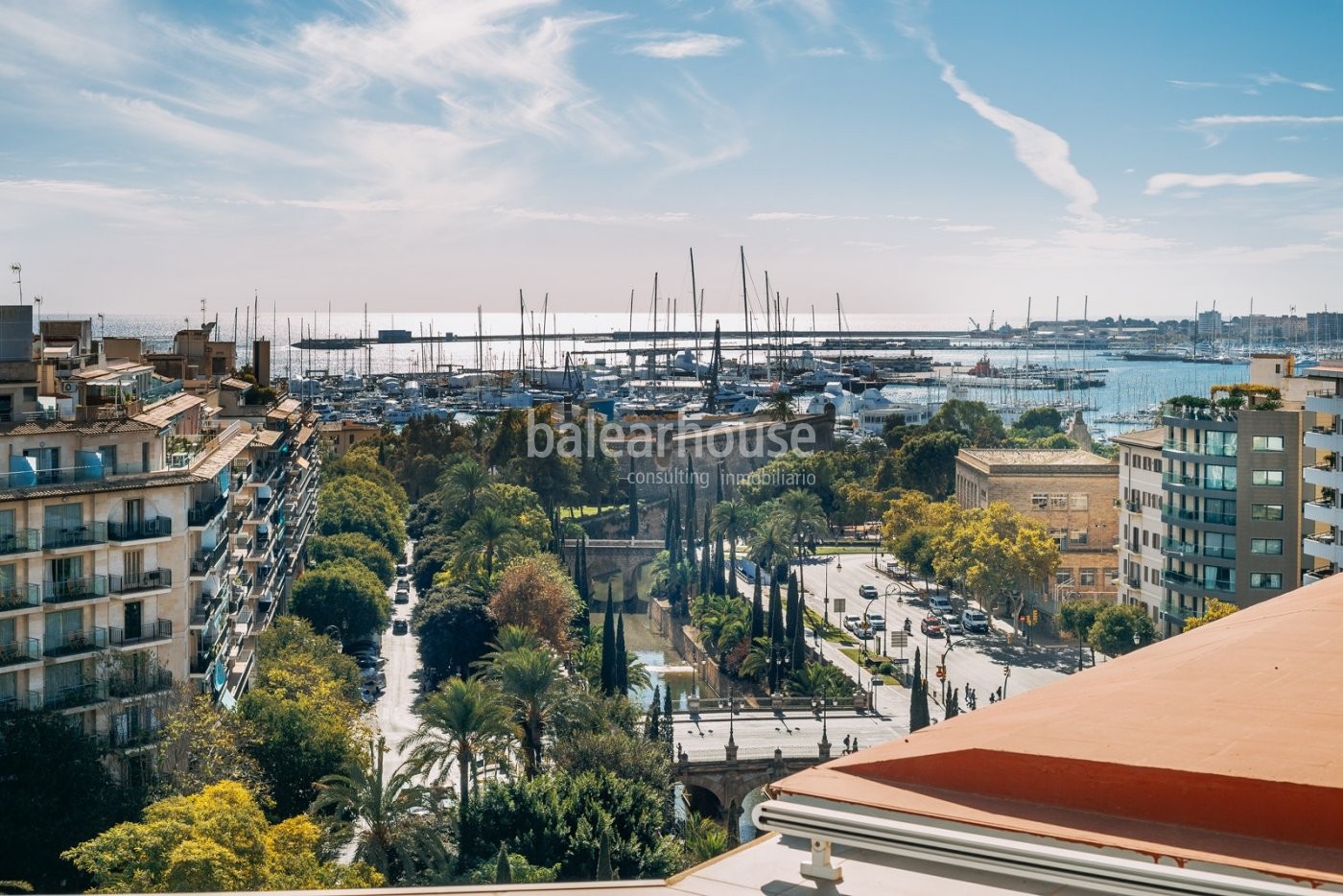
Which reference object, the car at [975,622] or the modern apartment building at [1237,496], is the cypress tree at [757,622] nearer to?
the car at [975,622]

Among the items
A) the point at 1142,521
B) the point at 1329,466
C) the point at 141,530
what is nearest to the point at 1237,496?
the point at 1142,521

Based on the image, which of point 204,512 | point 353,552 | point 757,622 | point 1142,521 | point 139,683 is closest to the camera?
point 139,683

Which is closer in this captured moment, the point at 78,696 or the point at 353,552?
the point at 78,696

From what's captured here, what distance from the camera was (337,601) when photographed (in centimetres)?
5234

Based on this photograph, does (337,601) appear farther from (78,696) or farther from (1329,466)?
(1329,466)

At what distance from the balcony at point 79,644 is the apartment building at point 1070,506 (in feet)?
151

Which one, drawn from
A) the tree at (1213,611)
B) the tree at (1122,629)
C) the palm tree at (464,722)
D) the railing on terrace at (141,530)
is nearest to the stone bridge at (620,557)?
the tree at (1122,629)

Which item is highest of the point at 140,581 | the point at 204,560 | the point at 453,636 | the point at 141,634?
the point at 204,560

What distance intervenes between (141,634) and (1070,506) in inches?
2006

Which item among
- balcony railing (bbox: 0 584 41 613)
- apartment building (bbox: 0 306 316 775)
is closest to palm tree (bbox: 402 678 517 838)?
apartment building (bbox: 0 306 316 775)

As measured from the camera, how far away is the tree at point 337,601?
52.3 metres

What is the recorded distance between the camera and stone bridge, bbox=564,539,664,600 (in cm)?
7606

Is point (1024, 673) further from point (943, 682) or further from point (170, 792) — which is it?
point (170, 792)

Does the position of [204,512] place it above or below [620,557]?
above
